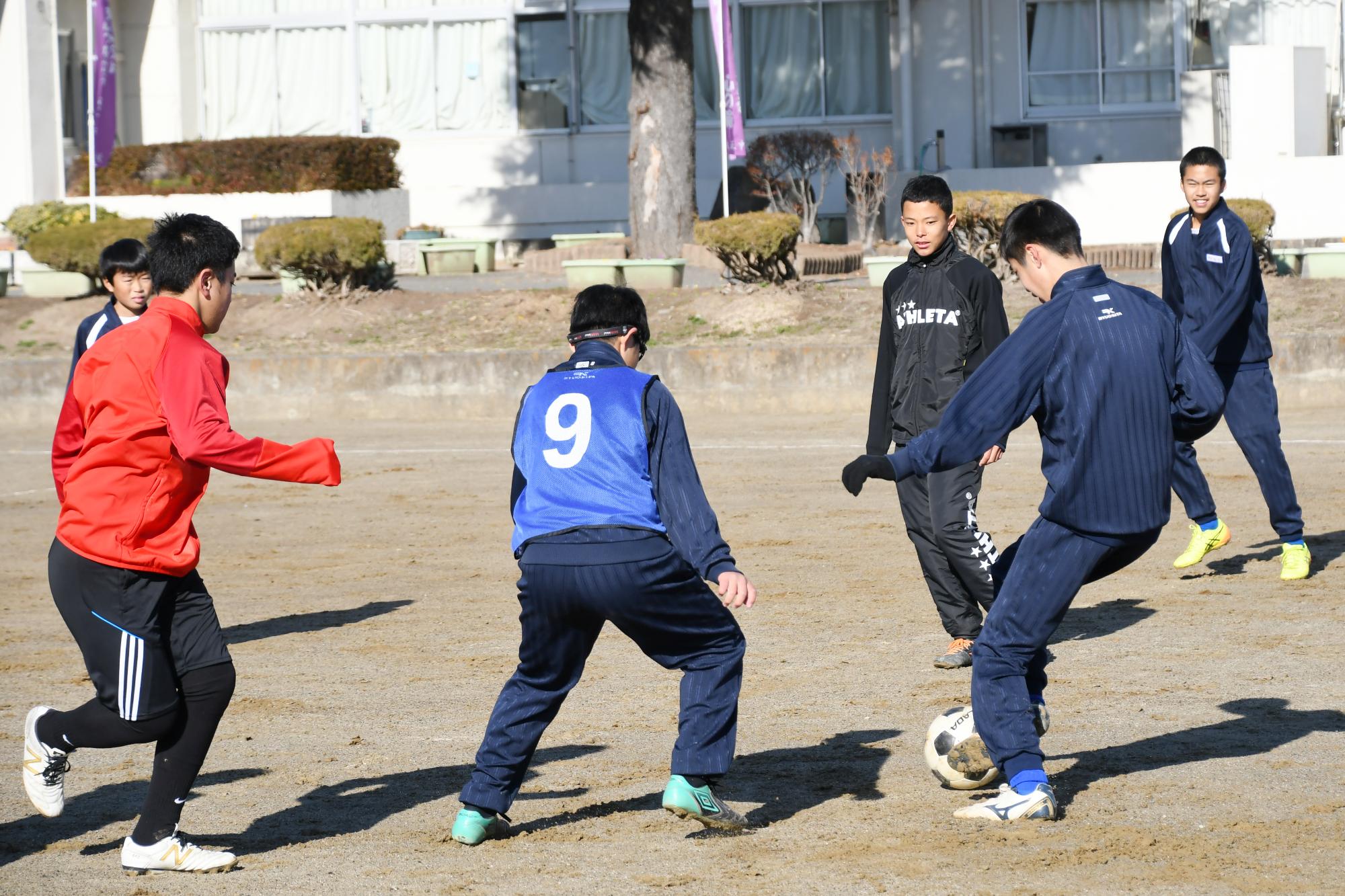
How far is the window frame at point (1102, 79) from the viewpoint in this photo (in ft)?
86.8

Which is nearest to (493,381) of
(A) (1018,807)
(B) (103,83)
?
(B) (103,83)

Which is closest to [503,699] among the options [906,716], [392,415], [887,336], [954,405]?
[954,405]

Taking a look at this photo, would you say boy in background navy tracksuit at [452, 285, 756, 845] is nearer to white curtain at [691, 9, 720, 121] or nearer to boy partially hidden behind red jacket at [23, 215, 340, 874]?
boy partially hidden behind red jacket at [23, 215, 340, 874]

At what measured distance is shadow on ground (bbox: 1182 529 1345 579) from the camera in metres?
8.93

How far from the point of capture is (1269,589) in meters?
8.41

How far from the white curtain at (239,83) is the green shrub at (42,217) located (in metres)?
5.62

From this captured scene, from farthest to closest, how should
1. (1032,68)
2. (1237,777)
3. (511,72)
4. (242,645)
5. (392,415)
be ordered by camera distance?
(511,72) < (1032,68) < (392,415) < (242,645) < (1237,777)

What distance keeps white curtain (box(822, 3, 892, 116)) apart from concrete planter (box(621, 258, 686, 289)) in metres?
9.64

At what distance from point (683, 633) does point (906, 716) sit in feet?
6.18

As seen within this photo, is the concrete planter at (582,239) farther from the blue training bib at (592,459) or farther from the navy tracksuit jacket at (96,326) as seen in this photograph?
A: the blue training bib at (592,459)

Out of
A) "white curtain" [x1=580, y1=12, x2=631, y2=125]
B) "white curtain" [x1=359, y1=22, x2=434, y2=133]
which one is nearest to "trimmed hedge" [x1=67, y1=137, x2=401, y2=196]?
"white curtain" [x1=359, y1=22, x2=434, y2=133]

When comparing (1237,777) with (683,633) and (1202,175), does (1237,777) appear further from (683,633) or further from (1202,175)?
(1202,175)

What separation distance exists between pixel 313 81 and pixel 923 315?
2481 cm

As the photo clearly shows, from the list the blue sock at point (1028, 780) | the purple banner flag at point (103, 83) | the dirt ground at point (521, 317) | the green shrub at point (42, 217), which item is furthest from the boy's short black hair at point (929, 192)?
the purple banner flag at point (103, 83)
